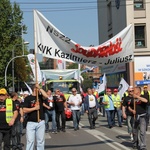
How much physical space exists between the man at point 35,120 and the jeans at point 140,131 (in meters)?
2.96

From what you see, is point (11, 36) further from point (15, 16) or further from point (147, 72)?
point (147, 72)

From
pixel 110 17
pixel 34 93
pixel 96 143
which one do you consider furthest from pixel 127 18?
pixel 34 93

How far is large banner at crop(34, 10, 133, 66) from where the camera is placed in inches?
399

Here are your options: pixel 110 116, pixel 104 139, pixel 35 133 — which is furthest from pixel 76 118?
pixel 35 133

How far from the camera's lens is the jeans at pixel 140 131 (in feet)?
34.3

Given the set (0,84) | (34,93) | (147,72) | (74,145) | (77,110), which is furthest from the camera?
(0,84)

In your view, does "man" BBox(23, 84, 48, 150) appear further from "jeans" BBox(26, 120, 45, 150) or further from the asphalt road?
the asphalt road

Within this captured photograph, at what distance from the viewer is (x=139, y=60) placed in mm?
36188

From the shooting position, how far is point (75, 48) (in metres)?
10.5

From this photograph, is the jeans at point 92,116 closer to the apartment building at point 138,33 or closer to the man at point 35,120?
the man at point 35,120

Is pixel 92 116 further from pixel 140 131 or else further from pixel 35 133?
pixel 35 133

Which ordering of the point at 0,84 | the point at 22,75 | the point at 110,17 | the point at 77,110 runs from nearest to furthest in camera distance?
the point at 77,110
the point at 110,17
the point at 0,84
the point at 22,75

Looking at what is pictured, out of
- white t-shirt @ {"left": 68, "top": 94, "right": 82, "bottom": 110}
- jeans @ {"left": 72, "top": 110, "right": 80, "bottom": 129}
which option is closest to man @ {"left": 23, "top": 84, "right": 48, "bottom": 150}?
jeans @ {"left": 72, "top": 110, "right": 80, "bottom": 129}

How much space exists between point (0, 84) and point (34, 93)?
146ft
